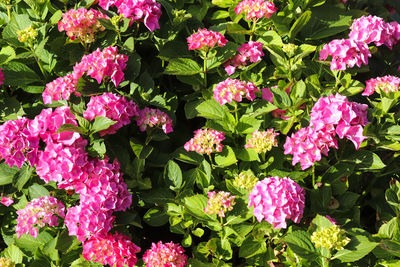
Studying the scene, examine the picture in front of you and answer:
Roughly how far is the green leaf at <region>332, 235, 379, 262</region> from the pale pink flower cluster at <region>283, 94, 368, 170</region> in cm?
42

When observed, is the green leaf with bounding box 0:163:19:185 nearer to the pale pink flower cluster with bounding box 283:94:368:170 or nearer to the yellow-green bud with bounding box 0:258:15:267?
the yellow-green bud with bounding box 0:258:15:267

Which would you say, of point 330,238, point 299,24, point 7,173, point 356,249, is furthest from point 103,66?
point 356,249

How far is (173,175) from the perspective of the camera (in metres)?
2.42

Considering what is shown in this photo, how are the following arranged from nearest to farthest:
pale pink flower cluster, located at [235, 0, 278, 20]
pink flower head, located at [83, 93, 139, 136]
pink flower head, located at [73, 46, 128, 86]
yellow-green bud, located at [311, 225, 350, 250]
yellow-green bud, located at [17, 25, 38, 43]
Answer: yellow-green bud, located at [311, 225, 350, 250]
pink flower head, located at [83, 93, 139, 136]
pink flower head, located at [73, 46, 128, 86]
yellow-green bud, located at [17, 25, 38, 43]
pale pink flower cluster, located at [235, 0, 278, 20]

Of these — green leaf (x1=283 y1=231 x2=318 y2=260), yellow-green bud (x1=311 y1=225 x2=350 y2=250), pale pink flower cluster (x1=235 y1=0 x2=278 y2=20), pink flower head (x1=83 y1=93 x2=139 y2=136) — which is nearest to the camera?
yellow-green bud (x1=311 y1=225 x2=350 y2=250)

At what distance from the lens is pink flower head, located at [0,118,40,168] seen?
2225 mm

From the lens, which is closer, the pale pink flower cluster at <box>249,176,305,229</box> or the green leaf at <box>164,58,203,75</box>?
the pale pink flower cluster at <box>249,176,305,229</box>

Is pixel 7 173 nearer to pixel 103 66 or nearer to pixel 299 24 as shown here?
pixel 103 66

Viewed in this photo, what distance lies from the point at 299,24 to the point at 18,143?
5.90 ft

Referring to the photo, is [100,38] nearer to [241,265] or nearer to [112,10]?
[112,10]

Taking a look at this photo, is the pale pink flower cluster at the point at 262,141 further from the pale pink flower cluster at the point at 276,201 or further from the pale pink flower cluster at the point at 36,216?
the pale pink flower cluster at the point at 36,216

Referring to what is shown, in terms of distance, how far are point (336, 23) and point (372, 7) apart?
2.95ft

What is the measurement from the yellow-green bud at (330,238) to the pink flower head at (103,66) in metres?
1.32

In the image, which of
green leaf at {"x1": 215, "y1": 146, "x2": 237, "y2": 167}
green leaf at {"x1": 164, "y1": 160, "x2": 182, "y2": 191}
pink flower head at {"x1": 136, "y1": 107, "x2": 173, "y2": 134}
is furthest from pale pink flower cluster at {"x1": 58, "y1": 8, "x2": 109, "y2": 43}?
green leaf at {"x1": 215, "y1": 146, "x2": 237, "y2": 167}
